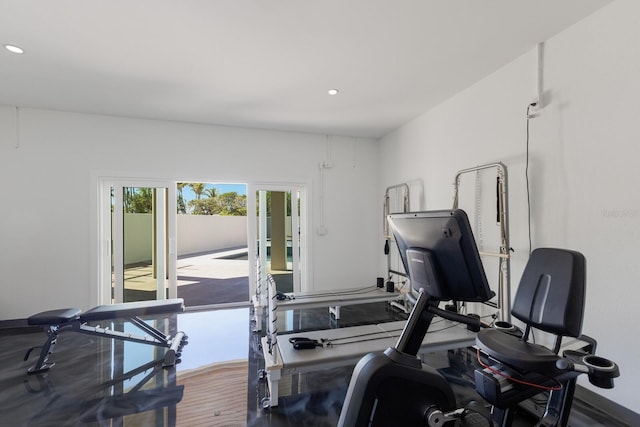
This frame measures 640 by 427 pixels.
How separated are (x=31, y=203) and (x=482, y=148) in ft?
17.9

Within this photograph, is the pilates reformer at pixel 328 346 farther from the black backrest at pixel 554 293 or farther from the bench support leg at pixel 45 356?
the bench support leg at pixel 45 356

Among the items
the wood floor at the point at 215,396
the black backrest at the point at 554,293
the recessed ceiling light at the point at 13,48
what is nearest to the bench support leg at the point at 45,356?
the wood floor at the point at 215,396

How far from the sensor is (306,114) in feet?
13.1

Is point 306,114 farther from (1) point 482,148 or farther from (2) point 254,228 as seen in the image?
(1) point 482,148

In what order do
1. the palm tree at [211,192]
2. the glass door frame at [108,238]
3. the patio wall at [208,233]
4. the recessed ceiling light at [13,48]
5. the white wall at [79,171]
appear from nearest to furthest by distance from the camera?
1. the recessed ceiling light at [13,48]
2. the white wall at [79,171]
3. the glass door frame at [108,238]
4. the patio wall at [208,233]
5. the palm tree at [211,192]

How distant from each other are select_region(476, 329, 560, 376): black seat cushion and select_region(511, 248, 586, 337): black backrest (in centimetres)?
15

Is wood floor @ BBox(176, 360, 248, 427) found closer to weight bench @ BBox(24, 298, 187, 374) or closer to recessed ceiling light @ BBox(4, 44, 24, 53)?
weight bench @ BBox(24, 298, 187, 374)

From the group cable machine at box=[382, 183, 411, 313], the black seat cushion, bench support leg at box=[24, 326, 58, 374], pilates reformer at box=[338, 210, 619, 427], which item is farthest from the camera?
cable machine at box=[382, 183, 411, 313]

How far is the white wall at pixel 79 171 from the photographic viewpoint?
3662 millimetres

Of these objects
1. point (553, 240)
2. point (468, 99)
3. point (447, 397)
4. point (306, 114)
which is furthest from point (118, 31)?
point (553, 240)

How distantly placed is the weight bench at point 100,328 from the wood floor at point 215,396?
425 millimetres

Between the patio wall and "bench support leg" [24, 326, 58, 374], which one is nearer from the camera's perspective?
"bench support leg" [24, 326, 58, 374]

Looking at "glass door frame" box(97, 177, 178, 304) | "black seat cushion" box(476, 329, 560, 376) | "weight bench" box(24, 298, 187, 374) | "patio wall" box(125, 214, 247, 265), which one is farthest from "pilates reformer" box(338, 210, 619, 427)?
"patio wall" box(125, 214, 247, 265)

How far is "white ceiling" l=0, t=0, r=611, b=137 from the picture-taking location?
2.03 meters
